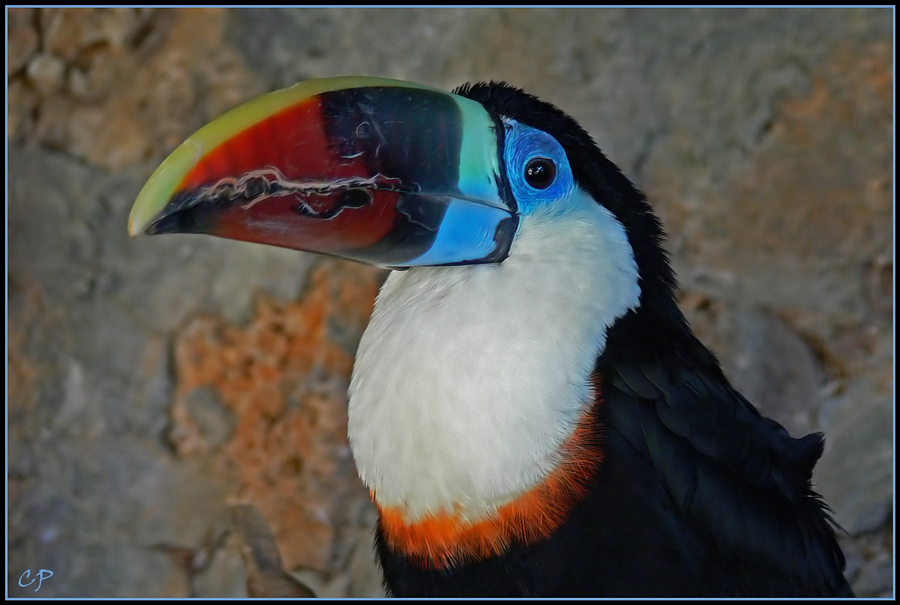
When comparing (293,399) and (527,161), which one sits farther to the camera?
(293,399)

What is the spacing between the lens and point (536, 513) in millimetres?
1085

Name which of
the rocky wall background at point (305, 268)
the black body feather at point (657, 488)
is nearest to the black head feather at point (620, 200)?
the black body feather at point (657, 488)

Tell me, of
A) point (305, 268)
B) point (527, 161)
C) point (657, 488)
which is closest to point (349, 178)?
point (527, 161)

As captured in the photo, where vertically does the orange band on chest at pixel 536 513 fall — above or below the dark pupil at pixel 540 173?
below

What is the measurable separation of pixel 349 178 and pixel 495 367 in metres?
0.30

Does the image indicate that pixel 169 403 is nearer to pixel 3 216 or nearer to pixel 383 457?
pixel 3 216

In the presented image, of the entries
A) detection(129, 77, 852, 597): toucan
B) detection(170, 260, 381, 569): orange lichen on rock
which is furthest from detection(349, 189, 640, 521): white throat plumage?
detection(170, 260, 381, 569): orange lichen on rock

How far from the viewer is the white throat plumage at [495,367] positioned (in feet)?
3.50

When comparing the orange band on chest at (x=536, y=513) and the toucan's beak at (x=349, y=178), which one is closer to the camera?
the toucan's beak at (x=349, y=178)

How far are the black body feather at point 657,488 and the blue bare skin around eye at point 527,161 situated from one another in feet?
0.06

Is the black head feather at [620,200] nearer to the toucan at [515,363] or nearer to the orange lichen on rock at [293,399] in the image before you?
the toucan at [515,363]

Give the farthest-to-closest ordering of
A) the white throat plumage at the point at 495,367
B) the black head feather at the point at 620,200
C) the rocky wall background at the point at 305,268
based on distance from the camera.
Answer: the rocky wall background at the point at 305,268
the black head feather at the point at 620,200
the white throat plumage at the point at 495,367

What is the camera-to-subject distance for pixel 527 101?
3.93 ft

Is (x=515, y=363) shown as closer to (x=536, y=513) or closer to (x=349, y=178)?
(x=536, y=513)
